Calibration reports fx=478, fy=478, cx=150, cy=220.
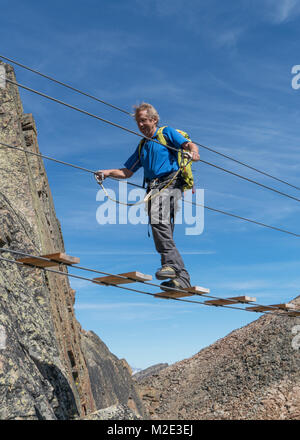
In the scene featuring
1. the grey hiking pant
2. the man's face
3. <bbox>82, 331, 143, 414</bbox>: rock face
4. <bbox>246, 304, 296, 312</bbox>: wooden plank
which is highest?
the man's face

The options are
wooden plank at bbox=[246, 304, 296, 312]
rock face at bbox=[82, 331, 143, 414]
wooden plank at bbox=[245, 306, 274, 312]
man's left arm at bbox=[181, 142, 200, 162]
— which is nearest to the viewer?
man's left arm at bbox=[181, 142, 200, 162]

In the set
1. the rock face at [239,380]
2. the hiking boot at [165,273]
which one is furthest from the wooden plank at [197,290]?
the rock face at [239,380]

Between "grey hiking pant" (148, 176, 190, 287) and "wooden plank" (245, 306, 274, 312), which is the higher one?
"grey hiking pant" (148, 176, 190, 287)

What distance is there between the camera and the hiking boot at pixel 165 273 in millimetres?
9188

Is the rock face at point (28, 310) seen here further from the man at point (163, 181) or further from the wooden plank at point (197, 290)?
the wooden plank at point (197, 290)

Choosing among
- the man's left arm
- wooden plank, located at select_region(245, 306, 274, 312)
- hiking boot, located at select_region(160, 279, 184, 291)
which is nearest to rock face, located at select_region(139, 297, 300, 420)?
wooden plank, located at select_region(245, 306, 274, 312)

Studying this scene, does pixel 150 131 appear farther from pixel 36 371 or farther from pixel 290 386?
pixel 290 386

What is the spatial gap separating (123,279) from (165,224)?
55.3 inches

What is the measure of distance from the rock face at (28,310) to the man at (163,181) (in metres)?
2.75

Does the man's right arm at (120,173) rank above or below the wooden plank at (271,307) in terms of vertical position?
above

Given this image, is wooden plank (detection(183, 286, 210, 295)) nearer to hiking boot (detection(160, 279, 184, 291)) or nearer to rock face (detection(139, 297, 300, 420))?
hiking boot (detection(160, 279, 184, 291))

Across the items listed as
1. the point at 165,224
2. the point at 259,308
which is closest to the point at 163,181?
the point at 165,224

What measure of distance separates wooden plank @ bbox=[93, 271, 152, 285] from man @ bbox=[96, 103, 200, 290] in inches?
28.0

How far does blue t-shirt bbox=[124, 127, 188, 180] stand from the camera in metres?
9.37
